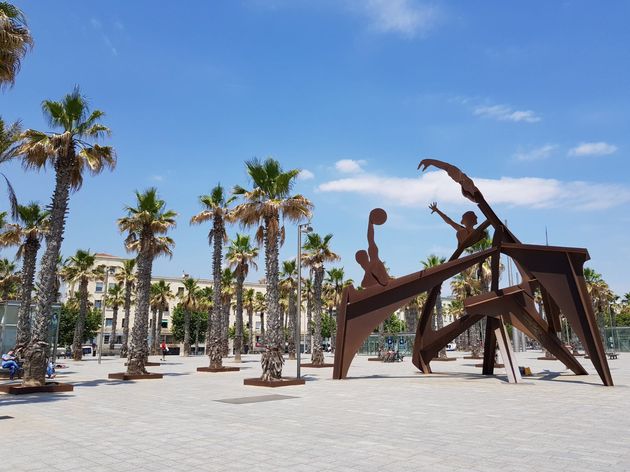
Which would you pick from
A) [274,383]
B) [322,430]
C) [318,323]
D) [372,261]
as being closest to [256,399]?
[274,383]

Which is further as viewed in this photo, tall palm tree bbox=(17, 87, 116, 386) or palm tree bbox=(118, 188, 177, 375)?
palm tree bbox=(118, 188, 177, 375)

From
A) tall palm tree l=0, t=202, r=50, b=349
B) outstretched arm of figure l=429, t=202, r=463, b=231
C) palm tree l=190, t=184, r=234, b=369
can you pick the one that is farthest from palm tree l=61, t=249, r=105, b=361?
outstretched arm of figure l=429, t=202, r=463, b=231

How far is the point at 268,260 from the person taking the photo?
761 inches

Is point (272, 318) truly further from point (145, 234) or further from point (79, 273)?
point (79, 273)

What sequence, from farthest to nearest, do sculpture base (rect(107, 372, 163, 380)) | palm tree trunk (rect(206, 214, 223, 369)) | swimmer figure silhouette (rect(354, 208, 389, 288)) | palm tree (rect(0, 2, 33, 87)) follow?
palm tree trunk (rect(206, 214, 223, 369)) → sculpture base (rect(107, 372, 163, 380)) → swimmer figure silhouette (rect(354, 208, 389, 288)) → palm tree (rect(0, 2, 33, 87))

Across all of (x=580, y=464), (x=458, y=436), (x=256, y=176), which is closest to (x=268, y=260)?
(x=256, y=176)

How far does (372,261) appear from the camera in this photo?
20.1 metres

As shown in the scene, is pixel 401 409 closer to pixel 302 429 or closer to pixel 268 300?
pixel 302 429

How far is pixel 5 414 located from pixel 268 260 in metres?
10.4

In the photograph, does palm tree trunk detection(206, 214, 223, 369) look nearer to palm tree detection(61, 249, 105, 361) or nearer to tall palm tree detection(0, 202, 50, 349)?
tall palm tree detection(0, 202, 50, 349)

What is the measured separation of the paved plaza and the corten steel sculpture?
3232 mm

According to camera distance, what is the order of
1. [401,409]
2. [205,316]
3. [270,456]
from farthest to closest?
[205,316]
[401,409]
[270,456]

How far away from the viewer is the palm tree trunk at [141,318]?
2227 centimetres

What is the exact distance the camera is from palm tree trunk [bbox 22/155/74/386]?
15625 mm
